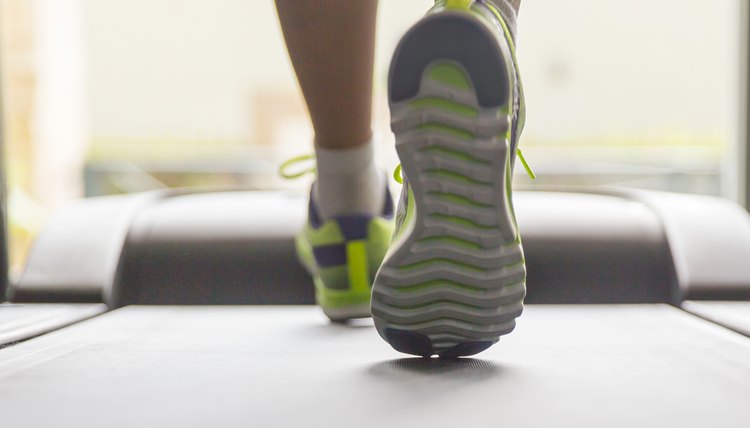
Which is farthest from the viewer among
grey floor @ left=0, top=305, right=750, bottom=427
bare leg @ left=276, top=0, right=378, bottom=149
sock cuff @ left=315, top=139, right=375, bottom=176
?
sock cuff @ left=315, top=139, right=375, bottom=176

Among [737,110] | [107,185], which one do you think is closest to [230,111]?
[107,185]

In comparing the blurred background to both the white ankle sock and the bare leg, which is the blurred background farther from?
the bare leg

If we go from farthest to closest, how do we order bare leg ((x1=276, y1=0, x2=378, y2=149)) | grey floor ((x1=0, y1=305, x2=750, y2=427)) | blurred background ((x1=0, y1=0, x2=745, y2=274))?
1. blurred background ((x1=0, y1=0, x2=745, y2=274))
2. bare leg ((x1=276, y1=0, x2=378, y2=149))
3. grey floor ((x1=0, y1=305, x2=750, y2=427))

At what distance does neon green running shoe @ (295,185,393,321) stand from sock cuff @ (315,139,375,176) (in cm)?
7

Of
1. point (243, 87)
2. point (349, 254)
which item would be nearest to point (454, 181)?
point (349, 254)

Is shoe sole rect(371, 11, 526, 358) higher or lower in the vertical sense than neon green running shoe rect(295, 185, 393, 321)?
higher

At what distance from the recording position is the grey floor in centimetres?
56

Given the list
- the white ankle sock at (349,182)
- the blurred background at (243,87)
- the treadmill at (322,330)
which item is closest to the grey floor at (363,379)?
the treadmill at (322,330)

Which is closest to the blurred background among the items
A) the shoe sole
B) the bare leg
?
the bare leg

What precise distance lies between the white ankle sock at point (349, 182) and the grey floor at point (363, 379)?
17cm

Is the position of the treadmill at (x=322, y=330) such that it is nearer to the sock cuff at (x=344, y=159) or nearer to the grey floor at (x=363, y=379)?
the grey floor at (x=363, y=379)

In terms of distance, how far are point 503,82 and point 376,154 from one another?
1.17ft

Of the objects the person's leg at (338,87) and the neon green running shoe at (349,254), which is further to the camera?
the neon green running shoe at (349,254)

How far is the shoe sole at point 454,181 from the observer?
0.61 meters
